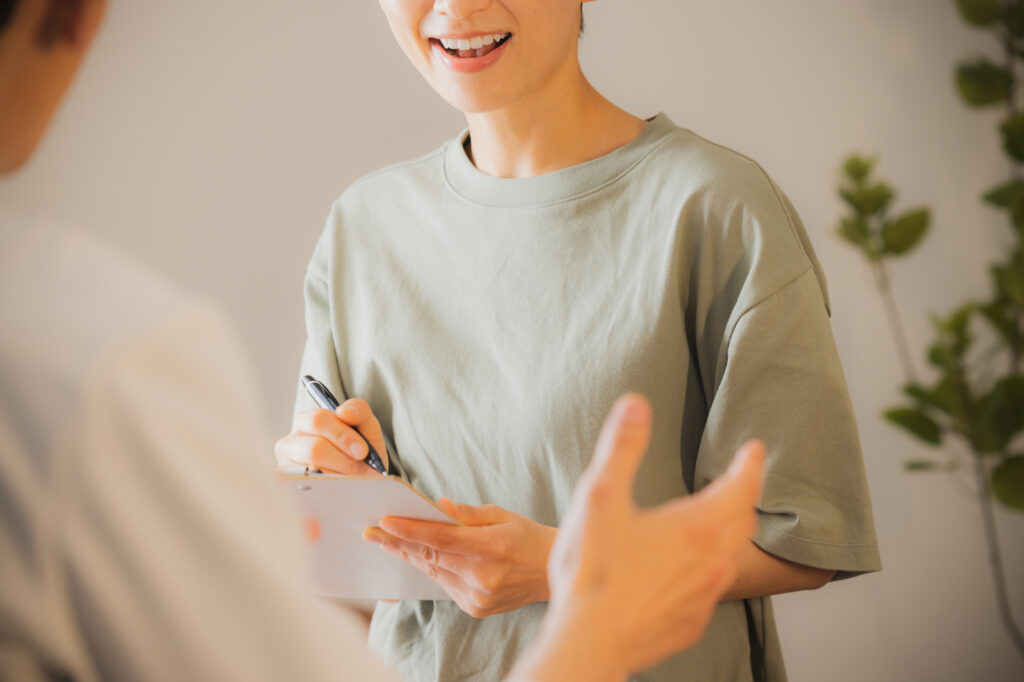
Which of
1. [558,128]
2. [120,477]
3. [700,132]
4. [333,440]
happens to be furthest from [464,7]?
[700,132]

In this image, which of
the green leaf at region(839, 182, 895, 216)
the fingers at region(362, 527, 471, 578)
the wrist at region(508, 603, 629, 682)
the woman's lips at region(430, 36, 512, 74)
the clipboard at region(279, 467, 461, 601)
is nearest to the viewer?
the wrist at region(508, 603, 629, 682)

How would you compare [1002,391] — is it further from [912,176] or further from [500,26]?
[500,26]

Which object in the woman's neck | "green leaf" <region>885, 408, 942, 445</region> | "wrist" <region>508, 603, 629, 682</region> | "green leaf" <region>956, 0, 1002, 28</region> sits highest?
"green leaf" <region>956, 0, 1002, 28</region>

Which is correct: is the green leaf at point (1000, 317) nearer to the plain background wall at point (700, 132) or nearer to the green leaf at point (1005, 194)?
the plain background wall at point (700, 132)

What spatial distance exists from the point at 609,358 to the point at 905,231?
1.02 meters

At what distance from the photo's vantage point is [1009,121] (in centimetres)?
173

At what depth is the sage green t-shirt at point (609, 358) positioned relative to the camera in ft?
3.00

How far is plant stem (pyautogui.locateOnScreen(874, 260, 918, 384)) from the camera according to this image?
1.80m

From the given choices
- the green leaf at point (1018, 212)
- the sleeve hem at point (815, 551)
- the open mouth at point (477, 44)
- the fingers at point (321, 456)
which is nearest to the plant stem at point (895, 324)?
the green leaf at point (1018, 212)

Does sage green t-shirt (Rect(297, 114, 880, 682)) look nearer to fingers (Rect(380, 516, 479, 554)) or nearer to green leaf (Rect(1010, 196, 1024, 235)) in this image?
fingers (Rect(380, 516, 479, 554))

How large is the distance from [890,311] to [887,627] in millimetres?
648

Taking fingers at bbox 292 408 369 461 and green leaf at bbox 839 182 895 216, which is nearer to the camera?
fingers at bbox 292 408 369 461

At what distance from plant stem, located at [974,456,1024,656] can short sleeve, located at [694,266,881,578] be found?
43.5 inches

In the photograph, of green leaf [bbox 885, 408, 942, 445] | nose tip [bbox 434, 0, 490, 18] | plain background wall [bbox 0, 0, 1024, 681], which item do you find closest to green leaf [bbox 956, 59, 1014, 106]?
plain background wall [bbox 0, 0, 1024, 681]
